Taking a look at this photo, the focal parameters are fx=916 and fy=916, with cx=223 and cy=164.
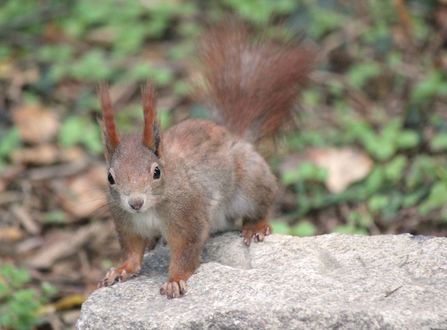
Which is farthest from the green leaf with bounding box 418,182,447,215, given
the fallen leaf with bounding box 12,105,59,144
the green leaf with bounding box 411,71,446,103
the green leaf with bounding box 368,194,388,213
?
the fallen leaf with bounding box 12,105,59,144

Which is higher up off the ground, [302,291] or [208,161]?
[208,161]

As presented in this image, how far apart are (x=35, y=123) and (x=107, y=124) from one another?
3.27 meters

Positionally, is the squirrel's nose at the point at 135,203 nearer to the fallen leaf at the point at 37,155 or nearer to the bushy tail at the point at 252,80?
the bushy tail at the point at 252,80

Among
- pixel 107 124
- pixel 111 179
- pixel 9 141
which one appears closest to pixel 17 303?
pixel 111 179

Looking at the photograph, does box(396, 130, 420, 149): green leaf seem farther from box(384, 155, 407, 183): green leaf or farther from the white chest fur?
the white chest fur

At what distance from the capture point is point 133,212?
3.36 metres

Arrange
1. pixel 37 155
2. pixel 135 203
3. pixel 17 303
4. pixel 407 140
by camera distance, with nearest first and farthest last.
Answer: pixel 135 203
pixel 17 303
pixel 407 140
pixel 37 155

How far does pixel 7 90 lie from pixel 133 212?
383cm

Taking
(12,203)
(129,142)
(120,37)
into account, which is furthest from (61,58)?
(129,142)

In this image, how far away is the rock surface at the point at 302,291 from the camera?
295 centimetres

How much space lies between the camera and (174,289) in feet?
10.9

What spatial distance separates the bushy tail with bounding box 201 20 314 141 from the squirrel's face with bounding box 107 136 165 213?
1.01 meters

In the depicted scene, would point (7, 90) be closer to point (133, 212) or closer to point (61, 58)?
point (61, 58)

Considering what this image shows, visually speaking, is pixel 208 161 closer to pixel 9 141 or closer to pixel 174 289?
pixel 174 289
